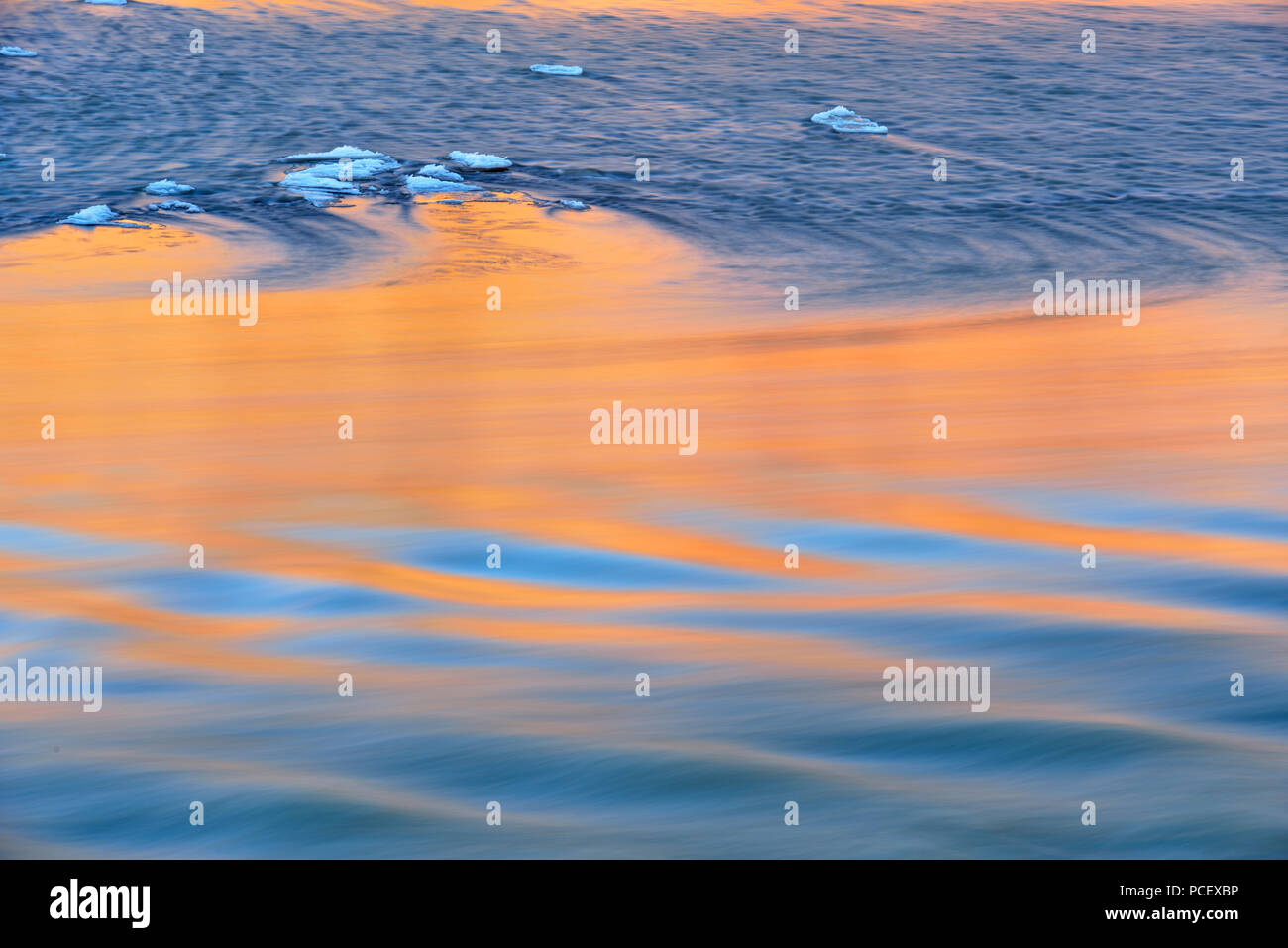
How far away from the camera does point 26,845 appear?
7.73 feet

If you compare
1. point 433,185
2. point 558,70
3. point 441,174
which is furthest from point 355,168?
point 558,70

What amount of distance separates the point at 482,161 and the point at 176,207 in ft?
7.00

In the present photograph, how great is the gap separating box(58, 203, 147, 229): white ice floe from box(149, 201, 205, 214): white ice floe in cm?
28

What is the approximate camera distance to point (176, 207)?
353 inches

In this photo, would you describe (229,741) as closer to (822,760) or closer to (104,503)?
(822,760)

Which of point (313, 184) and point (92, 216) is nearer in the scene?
point (92, 216)

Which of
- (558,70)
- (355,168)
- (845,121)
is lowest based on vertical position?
(355,168)

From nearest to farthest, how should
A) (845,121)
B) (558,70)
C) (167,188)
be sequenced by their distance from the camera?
1. (167,188)
2. (845,121)
3. (558,70)

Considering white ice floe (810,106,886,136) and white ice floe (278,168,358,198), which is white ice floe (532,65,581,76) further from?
white ice floe (278,168,358,198)

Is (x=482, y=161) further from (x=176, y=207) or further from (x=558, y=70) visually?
(x=558, y=70)

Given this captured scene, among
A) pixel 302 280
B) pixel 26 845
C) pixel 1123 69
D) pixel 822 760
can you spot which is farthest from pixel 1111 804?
pixel 1123 69

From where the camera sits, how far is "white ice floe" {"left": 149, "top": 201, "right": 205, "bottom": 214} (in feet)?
29.2

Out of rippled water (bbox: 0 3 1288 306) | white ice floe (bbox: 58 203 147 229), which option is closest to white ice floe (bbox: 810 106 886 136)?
rippled water (bbox: 0 3 1288 306)

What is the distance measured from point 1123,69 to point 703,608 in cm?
1119
